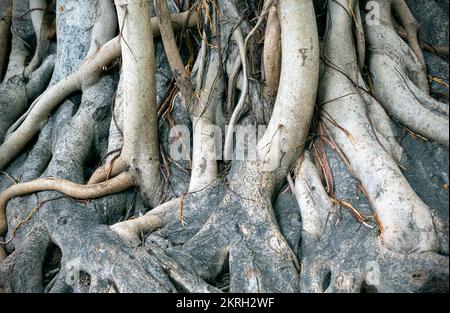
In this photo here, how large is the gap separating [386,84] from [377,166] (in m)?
0.67

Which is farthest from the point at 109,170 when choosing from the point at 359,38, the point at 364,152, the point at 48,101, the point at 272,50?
the point at 359,38

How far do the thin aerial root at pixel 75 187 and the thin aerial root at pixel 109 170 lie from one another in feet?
0.17

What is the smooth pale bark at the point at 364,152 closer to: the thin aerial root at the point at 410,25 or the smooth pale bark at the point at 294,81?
the smooth pale bark at the point at 294,81

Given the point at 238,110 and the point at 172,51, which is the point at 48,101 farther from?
the point at 238,110

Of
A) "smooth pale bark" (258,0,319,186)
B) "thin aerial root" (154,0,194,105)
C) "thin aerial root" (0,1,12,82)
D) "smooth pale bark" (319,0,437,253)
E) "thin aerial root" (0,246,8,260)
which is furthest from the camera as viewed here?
"thin aerial root" (0,1,12,82)

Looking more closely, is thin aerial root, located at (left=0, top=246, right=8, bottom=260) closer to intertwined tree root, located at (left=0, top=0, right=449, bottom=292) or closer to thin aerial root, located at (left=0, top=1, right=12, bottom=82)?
intertwined tree root, located at (left=0, top=0, right=449, bottom=292)

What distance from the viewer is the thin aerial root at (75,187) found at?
3.96 meters

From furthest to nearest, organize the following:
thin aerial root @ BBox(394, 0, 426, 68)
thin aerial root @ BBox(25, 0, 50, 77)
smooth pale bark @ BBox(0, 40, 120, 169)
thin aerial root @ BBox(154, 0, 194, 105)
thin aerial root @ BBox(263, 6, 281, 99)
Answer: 1. thin aerial root @ BBox(25, 0, 50, 77)
2. smooth pale bark @ BBox(0, 40, 120, 169)
3. thin aerial root @ BBox(394, 0, 426, 68)
4. thin aerial root @ BBox(154, 0, 194, 105)
5. thin aerial root @ BBox(263, 6, 281, 99)

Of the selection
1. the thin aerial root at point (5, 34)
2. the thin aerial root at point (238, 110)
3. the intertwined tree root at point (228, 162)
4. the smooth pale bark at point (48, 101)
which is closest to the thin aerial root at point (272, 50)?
the intertwined tree root at point (228, 162)

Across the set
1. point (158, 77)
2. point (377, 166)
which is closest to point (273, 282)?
point (377, 166)

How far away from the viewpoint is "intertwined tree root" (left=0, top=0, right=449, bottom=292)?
3.23 meters

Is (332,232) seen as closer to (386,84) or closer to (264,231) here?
(264,231)

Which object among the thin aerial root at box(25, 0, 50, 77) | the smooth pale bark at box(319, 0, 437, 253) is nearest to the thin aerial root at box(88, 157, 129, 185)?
the smooth pale bark at box(319, 0, 437, 253)

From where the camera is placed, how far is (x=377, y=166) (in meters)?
3.37
